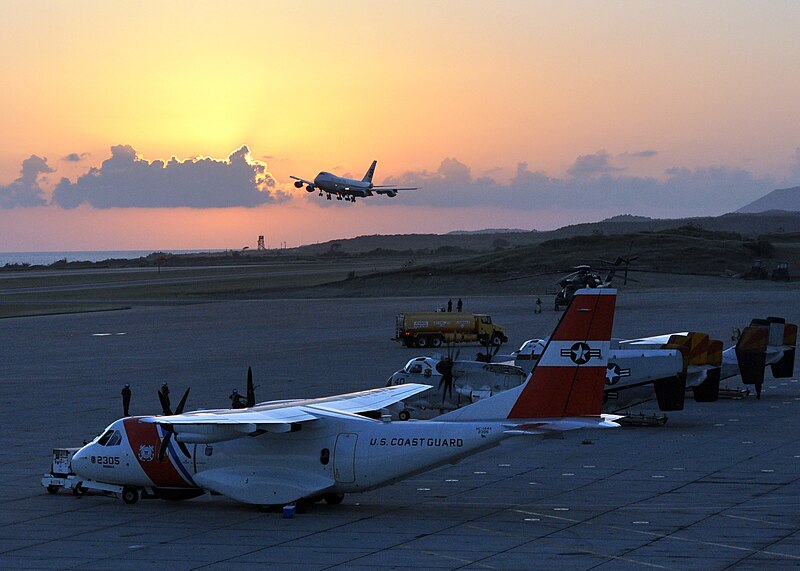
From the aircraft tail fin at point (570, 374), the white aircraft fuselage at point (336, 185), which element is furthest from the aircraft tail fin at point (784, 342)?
the white aircraft fuselage at point (336, 185)

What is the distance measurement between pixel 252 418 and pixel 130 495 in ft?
20.3

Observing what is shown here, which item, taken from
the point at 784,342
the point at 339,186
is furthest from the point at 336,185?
the point at 784,342

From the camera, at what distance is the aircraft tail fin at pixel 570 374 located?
29.4m

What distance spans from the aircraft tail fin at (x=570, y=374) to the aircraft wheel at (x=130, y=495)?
32.9 ft

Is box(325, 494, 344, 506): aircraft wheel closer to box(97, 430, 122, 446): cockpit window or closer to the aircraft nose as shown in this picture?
box(97, 430, 122, 446): cockpit window

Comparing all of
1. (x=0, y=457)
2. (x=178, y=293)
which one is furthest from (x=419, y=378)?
(x=178, y=293)

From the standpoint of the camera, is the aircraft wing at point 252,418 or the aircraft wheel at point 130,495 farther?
the aircraft wheel at point 130,495

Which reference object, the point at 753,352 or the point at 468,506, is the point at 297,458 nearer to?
the point at 468,506

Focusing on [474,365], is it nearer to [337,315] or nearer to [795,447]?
[795,447]

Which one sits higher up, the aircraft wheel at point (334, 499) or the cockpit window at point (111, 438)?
the cockpit window at point (111, 438)

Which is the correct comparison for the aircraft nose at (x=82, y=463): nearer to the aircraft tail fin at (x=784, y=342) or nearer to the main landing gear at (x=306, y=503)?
the main landing gear at (x=306, y=503)

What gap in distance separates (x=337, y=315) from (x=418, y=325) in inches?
1265

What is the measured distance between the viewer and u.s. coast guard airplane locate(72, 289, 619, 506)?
95.0ft

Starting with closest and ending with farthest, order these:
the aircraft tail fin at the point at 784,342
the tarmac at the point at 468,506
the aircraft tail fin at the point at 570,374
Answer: the tarmac at the point at 468,506
the aircraft tail fin at the point at 570,374
the aircraft tail fin at the point at 784,342
